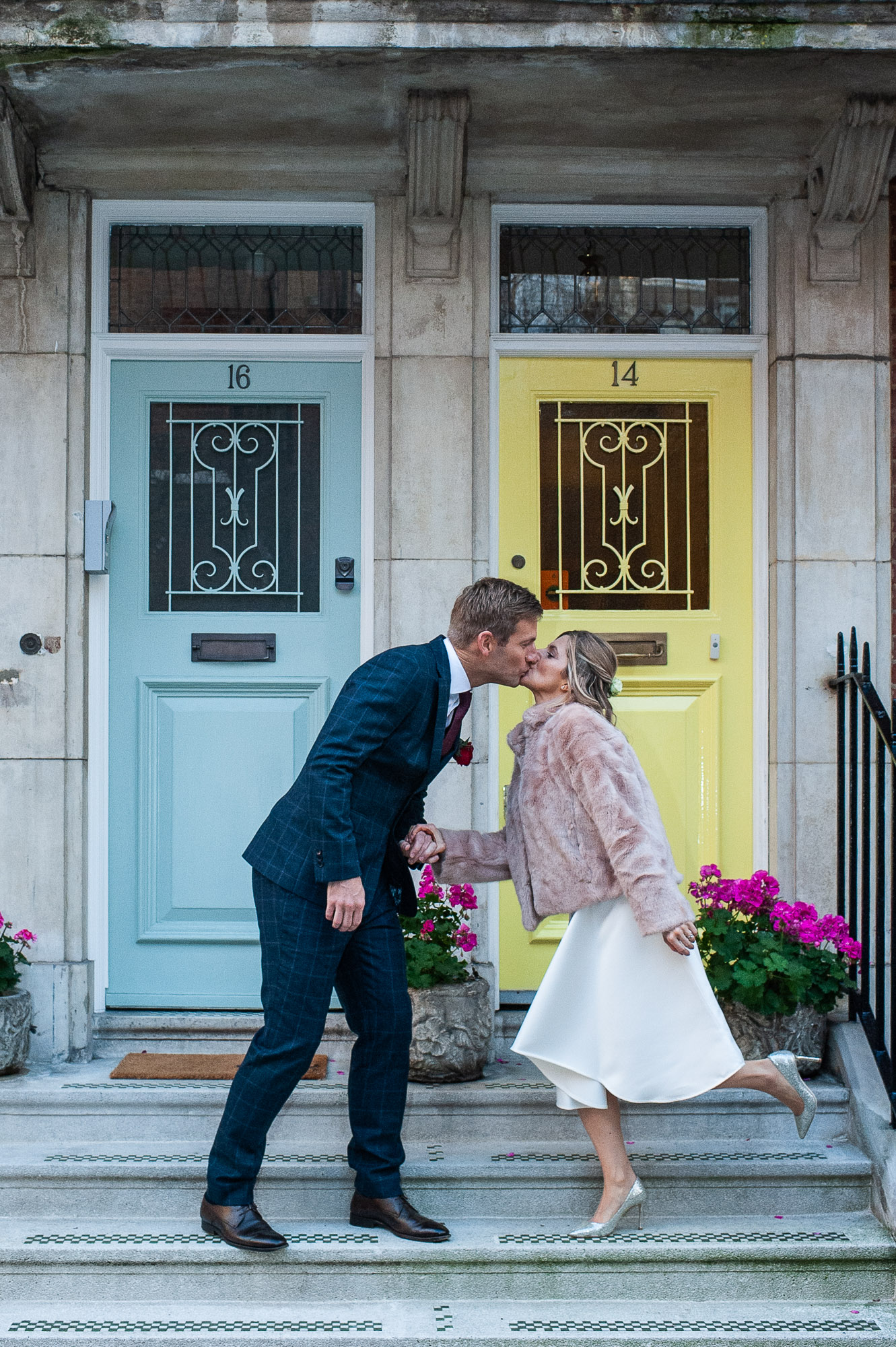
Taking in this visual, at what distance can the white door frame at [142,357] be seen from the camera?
4.87 meters

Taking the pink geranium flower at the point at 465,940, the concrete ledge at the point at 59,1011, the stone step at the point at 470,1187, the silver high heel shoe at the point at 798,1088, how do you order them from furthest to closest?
the concrete ledge at the point at 59,1011 → the pink geranium flower at the point at 465,940 → the stone step at the point at 470,1187 → the silver high heel shoe at the point at 798,1088

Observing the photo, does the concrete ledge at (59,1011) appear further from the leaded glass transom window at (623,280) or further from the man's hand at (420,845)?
the leaded glass transom window at (623,280)

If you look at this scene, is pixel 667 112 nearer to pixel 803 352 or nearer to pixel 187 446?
pixel 803 352

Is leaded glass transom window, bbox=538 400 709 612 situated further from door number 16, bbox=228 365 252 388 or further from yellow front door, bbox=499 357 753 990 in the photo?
door number 16, bbox=228 365 252 388

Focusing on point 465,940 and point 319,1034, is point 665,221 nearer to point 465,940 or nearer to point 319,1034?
point 465,940

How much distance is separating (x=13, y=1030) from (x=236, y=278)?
2894 mm

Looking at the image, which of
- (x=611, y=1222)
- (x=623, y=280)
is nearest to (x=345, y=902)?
(x=611, y=1222)

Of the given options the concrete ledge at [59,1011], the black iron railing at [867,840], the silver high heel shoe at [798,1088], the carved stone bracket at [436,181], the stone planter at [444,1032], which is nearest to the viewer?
the silver high heel shoe at [798,1088]

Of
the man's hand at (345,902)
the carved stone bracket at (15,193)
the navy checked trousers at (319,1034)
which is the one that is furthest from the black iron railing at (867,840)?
the carved stone bracket at (15,193)

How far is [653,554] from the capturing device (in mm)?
5023

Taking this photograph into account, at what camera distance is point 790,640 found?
4777 millimetres

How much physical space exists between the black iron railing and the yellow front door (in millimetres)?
436

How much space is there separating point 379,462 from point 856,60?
6.95 ft

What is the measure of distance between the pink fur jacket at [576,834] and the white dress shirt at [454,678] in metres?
0.26
